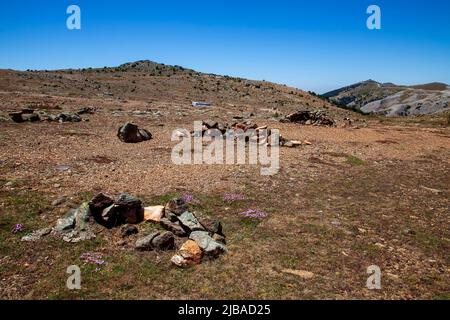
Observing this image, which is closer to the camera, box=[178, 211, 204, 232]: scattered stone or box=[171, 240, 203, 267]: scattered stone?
box=[171, 240, 203, 267]: scattered stone

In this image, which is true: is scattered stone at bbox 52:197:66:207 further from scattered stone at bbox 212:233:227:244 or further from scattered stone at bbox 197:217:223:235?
scattered stone at bbox 212:233:227:244

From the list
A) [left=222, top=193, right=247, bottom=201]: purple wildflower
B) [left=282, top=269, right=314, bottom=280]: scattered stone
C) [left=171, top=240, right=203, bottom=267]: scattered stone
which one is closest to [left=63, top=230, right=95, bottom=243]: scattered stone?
[left=171, top=240, right=203, bottom=267]: scattered stone

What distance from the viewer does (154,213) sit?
1152 cm

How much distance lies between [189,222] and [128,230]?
5.93 ft

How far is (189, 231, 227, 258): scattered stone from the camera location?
9590mm

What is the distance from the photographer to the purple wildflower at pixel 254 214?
488 inches

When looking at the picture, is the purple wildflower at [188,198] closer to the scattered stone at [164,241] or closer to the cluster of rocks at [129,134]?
the scattered stone at [164,241]

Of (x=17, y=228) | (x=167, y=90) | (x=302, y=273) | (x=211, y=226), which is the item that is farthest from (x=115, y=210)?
(x=167, y=90)

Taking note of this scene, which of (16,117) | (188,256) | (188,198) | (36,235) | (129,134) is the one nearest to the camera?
(188,256)

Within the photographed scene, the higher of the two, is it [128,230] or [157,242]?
[128,230]

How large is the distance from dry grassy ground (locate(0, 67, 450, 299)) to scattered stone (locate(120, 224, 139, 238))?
207 mm

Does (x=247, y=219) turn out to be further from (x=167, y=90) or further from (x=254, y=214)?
(x=167, y=90)

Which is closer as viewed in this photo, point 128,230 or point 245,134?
point 128,230
